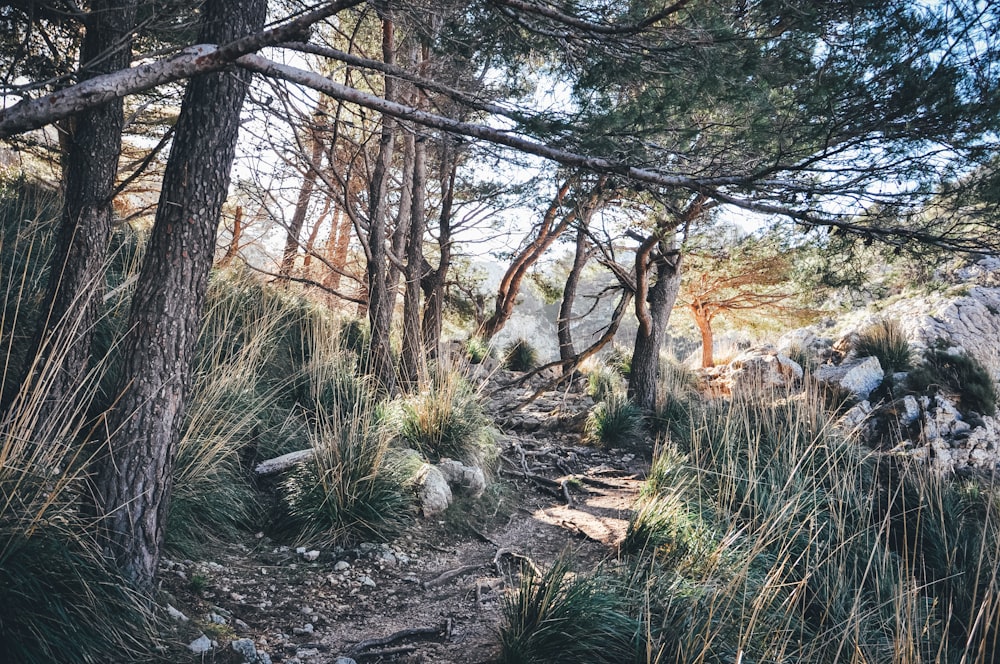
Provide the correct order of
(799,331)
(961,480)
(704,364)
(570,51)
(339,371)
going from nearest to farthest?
(570,51)
(339,371)
(961,480)
(799,331)
(704,364)

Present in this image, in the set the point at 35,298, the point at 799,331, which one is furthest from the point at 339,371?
the point at 799,331

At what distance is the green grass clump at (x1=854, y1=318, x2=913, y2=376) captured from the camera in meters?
7.72

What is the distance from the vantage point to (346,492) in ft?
11.6

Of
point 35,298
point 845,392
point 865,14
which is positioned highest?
point 865,14

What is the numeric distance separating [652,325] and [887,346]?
126 inches

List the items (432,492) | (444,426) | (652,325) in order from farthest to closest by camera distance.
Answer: (652,325)
(444,426)
(432,492)

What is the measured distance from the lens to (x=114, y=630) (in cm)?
200

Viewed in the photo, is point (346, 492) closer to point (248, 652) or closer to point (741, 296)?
point (248, 652)

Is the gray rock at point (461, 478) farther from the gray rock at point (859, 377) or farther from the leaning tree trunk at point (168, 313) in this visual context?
the gray rock at point (859, 377)

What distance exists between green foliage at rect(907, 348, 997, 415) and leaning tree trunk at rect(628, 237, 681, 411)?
3065 millimetres

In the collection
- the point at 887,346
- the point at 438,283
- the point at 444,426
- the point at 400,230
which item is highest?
the point at 400,230

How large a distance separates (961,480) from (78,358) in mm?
7209

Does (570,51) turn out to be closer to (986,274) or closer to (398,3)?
(398,3)

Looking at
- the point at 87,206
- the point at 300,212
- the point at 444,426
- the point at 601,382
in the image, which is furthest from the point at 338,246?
the point at 87,206
